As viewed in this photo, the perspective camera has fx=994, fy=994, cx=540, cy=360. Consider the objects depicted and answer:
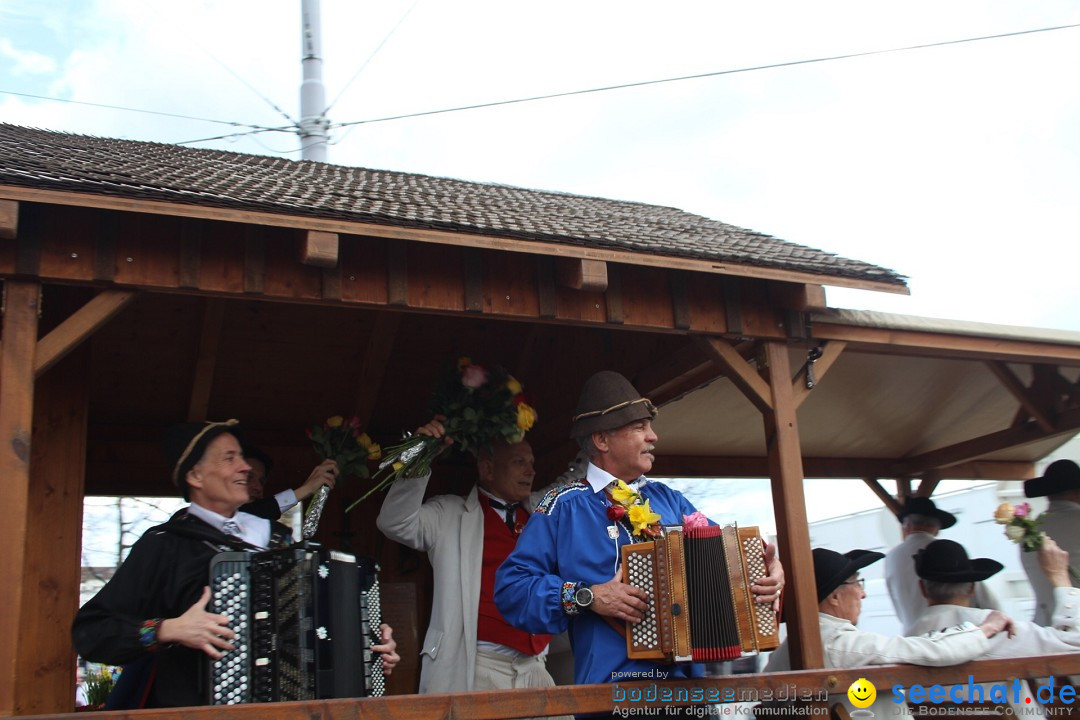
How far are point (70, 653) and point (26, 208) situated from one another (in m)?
1.98

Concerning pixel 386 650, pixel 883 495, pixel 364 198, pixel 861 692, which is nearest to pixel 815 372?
pixel 861 692

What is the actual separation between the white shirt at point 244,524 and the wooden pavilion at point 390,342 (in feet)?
1.99

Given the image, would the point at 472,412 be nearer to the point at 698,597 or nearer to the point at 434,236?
the point at 434,236

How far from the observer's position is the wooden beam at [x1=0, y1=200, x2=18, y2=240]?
135 inches

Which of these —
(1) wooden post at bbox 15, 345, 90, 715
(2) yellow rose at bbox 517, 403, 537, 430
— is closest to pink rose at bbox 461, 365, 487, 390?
(2) yellow rose at bbox 517, 403, 537, 430

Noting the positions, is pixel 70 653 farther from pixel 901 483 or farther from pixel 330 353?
pixel 901 483

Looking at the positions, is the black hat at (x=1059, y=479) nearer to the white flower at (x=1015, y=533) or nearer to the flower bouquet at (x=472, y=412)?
the white flower at (x=1015, y=533)

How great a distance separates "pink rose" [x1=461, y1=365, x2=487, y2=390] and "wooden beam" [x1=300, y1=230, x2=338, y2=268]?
1.35 m

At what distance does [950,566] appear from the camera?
482 centimetres

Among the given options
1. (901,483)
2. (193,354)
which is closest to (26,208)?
(193,354)

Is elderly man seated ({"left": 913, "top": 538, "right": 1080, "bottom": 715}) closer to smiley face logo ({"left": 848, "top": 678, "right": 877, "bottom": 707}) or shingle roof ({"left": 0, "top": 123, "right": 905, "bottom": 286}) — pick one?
smiley face logo ({"left": 848, "top": 678, "right": 877, "bottom": 707})

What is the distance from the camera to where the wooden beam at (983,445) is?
22.7ft

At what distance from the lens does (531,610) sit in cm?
366

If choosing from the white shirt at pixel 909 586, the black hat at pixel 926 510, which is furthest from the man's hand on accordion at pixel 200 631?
the black hat at pixel 926 510
